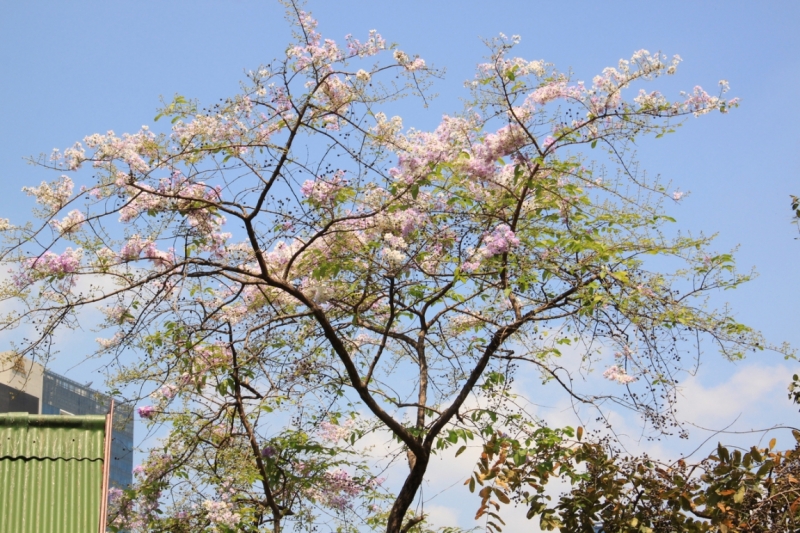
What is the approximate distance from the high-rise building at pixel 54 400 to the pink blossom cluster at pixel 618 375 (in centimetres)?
309

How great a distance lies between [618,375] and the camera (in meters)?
6.17

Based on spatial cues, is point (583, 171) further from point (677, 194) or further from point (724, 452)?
point (724, 452)

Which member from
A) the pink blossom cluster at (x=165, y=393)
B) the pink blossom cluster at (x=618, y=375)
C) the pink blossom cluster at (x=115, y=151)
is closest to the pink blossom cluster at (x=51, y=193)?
the pink blossom cluster at (x=115, y=151)

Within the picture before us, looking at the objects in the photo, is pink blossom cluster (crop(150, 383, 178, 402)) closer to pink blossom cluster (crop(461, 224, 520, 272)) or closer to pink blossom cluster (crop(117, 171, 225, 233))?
pink blossom cluster (crop(117, 171, 225, 233))

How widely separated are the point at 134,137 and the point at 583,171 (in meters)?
2.96

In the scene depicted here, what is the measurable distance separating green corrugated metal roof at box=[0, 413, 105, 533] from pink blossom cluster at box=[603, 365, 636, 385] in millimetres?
3374

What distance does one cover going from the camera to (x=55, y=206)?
18.6 ft

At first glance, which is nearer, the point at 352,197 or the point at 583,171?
the point at 352,197

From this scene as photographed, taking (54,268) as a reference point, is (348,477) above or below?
below

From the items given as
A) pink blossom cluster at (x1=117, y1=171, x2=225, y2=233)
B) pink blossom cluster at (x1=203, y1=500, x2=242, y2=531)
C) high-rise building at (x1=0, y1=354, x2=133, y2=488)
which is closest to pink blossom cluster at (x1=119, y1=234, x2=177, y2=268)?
pink blossom cluster at (x1=117, y1=171, x2=225, y2=233)

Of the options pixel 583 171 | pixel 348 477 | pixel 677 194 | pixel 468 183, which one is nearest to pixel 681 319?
pixel 677 194

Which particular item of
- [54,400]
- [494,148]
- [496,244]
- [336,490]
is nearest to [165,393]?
[336,490]

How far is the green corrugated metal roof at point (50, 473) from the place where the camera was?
3.80 metres

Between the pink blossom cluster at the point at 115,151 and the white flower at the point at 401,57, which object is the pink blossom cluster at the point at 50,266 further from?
the white flower at the point at 401,57
